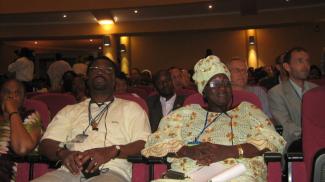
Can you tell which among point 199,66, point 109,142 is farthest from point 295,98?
point 109,142

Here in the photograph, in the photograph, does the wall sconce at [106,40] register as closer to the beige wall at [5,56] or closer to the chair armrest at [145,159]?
the beige wall at [5,56]

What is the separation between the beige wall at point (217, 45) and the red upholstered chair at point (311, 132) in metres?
12.4

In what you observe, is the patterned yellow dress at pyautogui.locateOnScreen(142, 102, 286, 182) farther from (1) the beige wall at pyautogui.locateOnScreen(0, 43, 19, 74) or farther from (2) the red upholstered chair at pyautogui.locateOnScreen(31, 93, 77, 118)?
(1) the beige wall at pyautogui.locateOnScreen(0, 43, 19, 74)

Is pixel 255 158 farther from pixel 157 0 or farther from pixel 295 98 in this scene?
pixel 157 0

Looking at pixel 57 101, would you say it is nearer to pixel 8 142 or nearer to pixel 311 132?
pixel 8 142

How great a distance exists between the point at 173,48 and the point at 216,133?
13.3 m

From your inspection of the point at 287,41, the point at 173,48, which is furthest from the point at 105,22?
the point at 287,41

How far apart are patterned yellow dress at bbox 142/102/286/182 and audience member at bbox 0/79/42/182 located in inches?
33.9

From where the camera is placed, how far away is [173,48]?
52.0ft

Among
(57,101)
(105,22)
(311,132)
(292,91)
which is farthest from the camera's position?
(105,22)

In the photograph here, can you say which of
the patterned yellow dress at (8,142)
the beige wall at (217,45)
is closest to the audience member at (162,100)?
the patterned yellow dress at (8,142)

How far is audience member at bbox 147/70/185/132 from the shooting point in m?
4.62

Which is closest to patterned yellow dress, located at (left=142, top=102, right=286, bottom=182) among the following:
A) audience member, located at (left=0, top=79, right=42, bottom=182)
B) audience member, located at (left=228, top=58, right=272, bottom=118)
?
audience member, located at (left=0, top=79, right=42, bottom=182)

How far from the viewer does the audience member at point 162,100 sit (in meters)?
4.62
